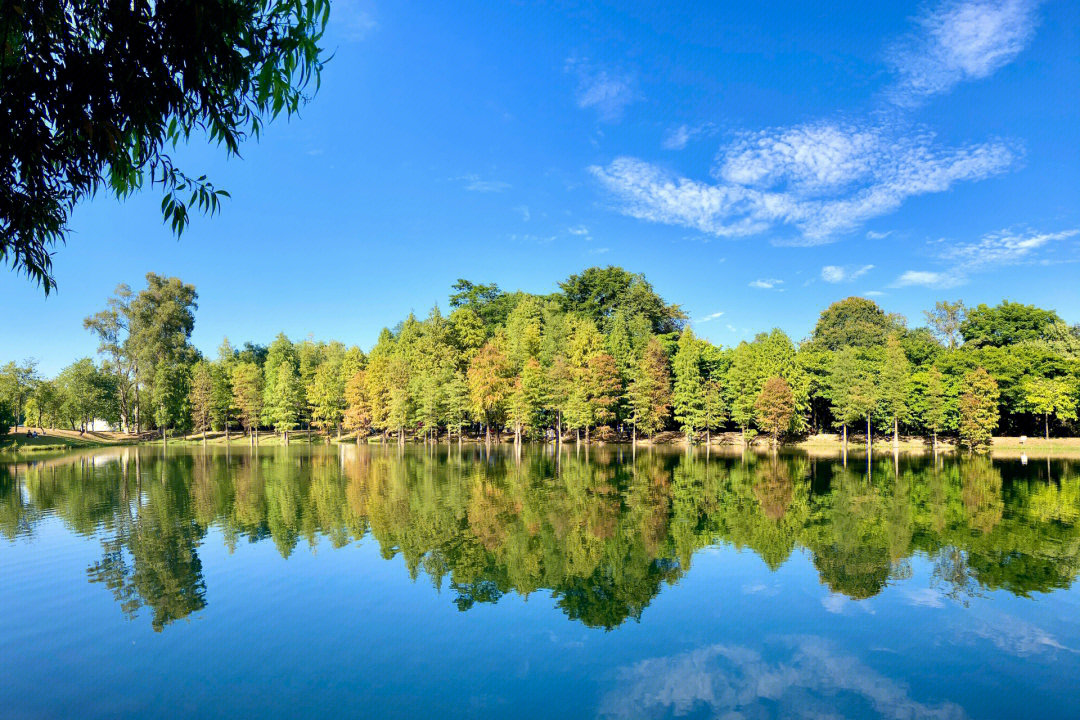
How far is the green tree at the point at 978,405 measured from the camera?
178 feet

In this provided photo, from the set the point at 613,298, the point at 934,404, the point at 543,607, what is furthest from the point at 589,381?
the point at 543,607

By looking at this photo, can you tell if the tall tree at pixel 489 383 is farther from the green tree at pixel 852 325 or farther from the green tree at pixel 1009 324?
the green tree at pixel 1009 324

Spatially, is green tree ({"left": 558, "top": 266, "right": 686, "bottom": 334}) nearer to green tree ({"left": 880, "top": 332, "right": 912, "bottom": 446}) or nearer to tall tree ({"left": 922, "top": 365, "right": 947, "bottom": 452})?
green tree ({"left": 880, "top": 332, "right": 912, "bottom": 446})

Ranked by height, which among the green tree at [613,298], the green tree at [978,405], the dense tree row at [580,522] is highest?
the green tree at [613,298]

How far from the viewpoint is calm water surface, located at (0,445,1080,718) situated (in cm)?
897

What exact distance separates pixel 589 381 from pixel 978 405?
38.1 metres

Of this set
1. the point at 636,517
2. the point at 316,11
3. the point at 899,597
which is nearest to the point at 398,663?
the point at 316,11

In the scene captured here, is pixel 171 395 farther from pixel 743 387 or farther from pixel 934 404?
pixel 934 404

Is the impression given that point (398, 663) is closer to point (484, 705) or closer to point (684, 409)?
point (484, 705)

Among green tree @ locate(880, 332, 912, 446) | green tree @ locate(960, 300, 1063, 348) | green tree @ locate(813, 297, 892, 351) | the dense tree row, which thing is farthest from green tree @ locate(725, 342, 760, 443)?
green tree @ locate(960, 300, 1063, 348)

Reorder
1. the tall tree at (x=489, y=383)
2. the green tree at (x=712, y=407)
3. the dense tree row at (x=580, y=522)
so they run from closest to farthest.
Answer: the dense tree row at (x=580, y=522) → the green tree at (x=712, y=407) → the tall tree at (x=489, y=383)

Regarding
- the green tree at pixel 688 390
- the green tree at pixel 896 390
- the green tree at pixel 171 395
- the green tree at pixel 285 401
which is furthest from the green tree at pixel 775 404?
the green tree at pixel 171 395

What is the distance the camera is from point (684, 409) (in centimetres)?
6253

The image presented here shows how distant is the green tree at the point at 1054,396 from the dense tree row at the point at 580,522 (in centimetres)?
1942
